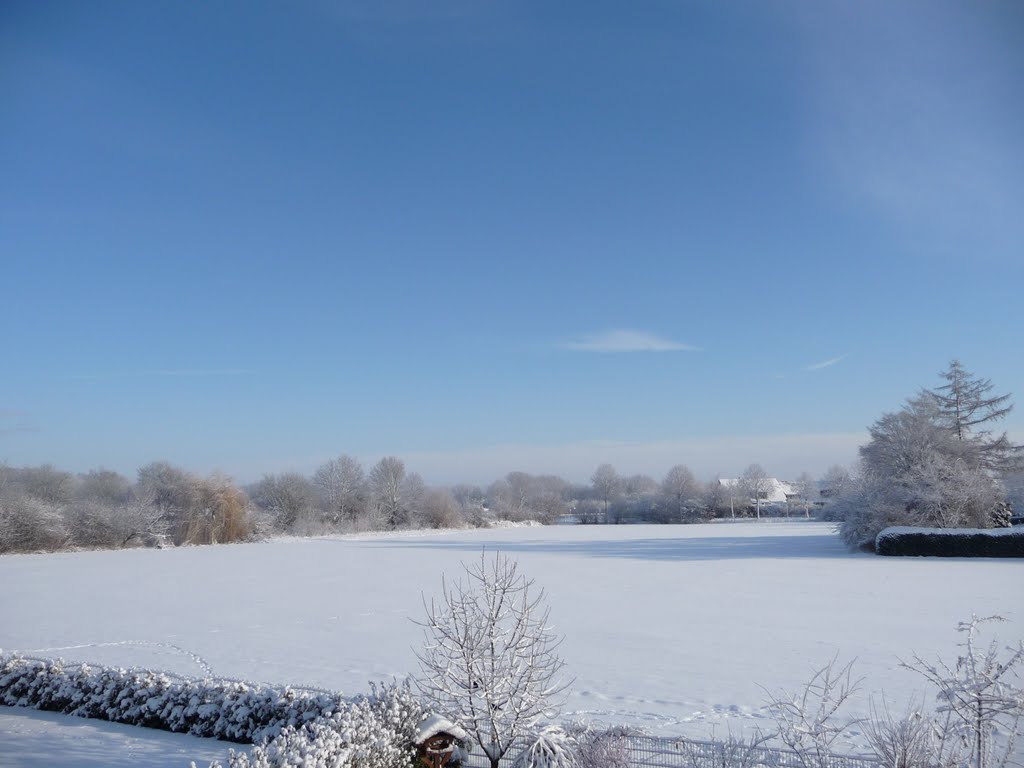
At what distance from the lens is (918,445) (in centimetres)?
2825

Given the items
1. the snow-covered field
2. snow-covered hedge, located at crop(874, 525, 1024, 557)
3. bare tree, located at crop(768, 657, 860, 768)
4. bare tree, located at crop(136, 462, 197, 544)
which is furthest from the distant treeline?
bare tree, located at crop(768, 657, 860, 768)

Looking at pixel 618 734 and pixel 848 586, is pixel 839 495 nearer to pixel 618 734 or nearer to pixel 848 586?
pixel 848 586

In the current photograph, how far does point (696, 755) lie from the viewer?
5070 millimetres

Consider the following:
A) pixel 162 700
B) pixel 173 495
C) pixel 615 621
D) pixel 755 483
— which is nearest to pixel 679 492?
pixel 755 483

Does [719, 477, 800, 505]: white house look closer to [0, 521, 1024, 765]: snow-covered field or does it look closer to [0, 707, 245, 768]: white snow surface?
[0, 521, 1024, 765]: snow-covered field

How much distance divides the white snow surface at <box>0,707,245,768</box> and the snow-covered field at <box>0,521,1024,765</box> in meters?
0.49

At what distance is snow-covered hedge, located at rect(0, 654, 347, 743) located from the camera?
22.5ft

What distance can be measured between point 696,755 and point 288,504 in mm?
60312

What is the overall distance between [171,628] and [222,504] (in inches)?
1350

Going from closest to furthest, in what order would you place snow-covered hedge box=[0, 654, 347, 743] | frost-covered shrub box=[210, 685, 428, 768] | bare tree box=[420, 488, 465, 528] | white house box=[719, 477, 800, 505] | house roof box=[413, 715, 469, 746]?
frost-covered shrub box=[210, 685, 428, 768]
house roof box=[413, 715, 469, 746]
snow-covered hedge box=[0, 654, 347, 743]
bare tree box=[420, 488, 465, 528]
white house box=[719, 477, 800, 505]

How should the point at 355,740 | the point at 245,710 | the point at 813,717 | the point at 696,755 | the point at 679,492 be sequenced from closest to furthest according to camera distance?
the point at 696,755 < the point at 355,740 < the point at 813,717 < the point at 245,710 < the point at 679,492

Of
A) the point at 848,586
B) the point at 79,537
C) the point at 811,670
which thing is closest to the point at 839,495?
the point at 848,586

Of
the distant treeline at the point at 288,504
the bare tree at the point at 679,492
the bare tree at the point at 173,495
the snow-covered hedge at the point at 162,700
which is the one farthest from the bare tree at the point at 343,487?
the snow-covered hedge at the point at 162,700

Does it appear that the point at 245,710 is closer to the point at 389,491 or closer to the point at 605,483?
the point at 389,491
